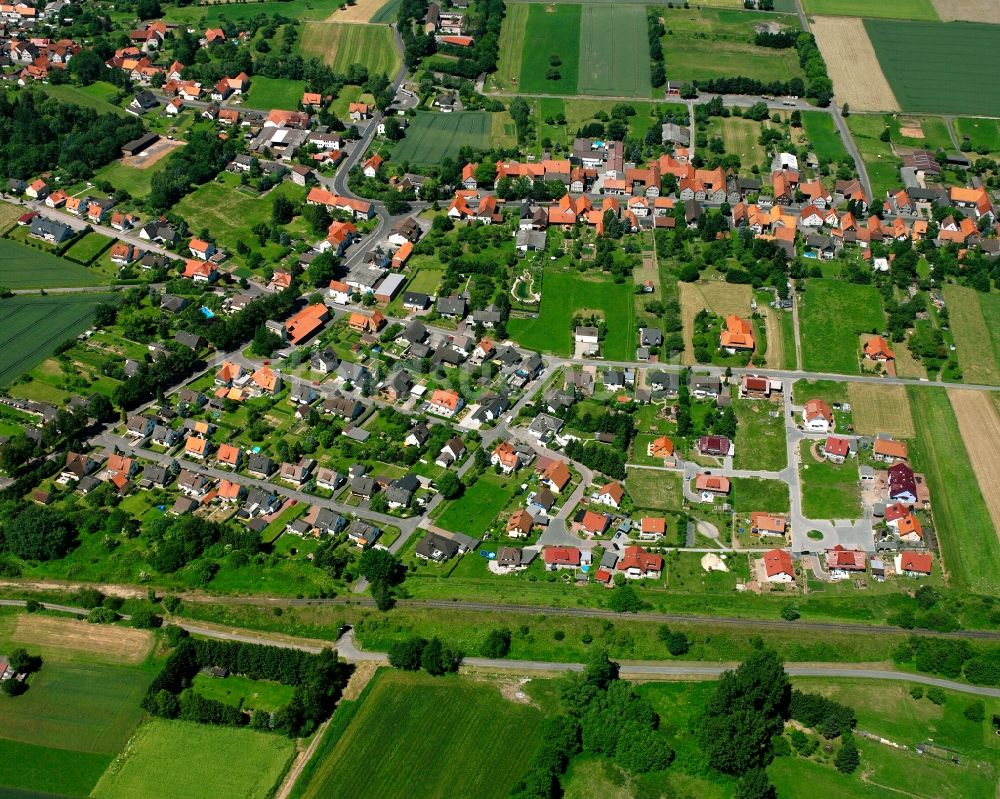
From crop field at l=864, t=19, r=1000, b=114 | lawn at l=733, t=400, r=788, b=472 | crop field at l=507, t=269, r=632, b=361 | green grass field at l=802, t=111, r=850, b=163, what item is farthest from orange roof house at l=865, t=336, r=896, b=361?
crop field at l=864, t=19, r=1000, b=114

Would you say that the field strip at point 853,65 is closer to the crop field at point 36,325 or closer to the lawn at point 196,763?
the crop field at point 36,325

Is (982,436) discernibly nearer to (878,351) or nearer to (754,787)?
(878,351)

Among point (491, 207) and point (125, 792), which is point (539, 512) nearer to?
point (125, 792)

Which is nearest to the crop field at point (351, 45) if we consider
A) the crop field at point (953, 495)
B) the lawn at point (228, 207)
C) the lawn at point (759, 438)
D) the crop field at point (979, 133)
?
the lawn at point (228, 207)

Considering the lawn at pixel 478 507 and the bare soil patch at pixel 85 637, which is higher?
the lawn at pixel 478 507

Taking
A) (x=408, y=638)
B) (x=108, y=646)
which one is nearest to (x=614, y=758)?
(x=408, y=638)

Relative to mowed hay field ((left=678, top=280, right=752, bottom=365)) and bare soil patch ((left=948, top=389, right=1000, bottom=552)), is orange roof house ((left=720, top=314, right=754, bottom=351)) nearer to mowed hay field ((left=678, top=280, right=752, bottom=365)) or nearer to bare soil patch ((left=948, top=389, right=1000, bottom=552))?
mowed hay field ((left=678, top=280, right=752, bottom=365))
